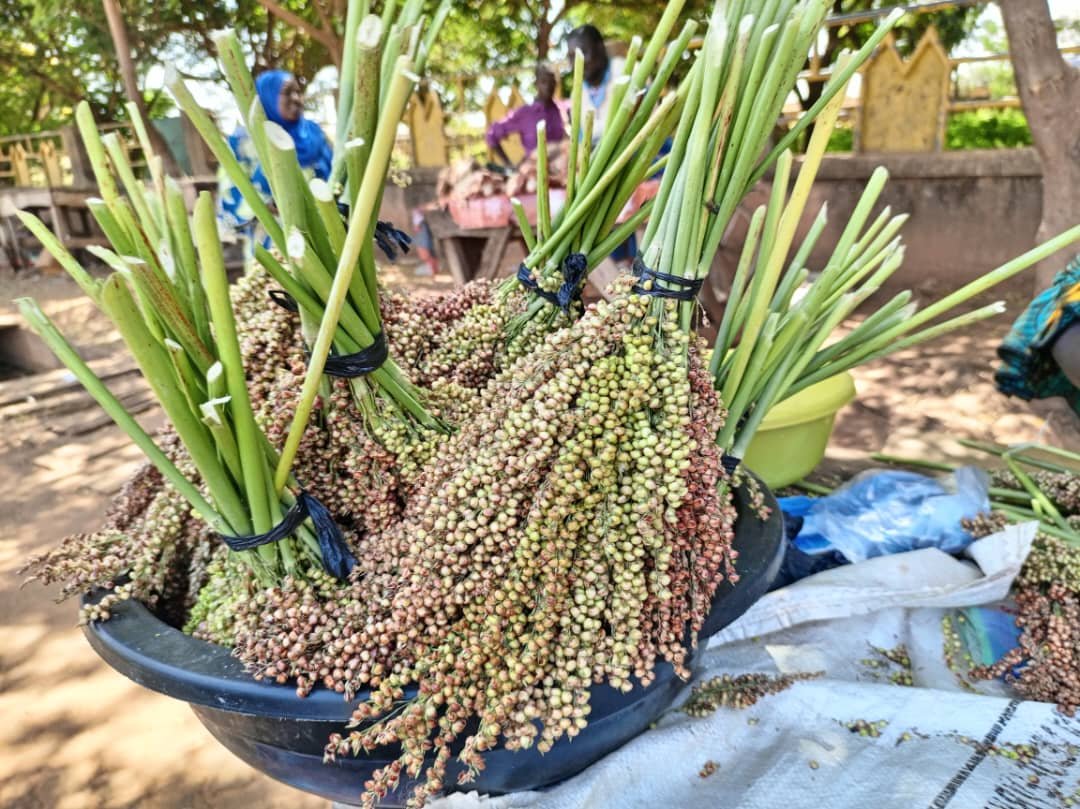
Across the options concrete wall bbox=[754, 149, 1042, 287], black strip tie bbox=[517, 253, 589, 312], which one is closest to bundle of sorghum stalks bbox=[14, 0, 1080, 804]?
black strip tie bbox=[517, 253, 589, 312]

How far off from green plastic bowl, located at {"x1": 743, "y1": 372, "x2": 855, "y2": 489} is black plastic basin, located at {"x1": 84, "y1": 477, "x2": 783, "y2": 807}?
3.65 feet

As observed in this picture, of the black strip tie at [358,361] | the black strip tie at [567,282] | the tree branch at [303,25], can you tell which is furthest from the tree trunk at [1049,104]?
the tree branch at [303,25]

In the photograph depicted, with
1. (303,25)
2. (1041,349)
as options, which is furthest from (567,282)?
(303,25)

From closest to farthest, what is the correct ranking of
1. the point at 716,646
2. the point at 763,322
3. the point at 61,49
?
the point at 763,322 → the point at 716,646 → the point at 61,49

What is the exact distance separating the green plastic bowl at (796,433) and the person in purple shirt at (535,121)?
104 inches

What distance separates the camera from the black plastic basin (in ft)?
2.46

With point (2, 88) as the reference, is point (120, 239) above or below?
below

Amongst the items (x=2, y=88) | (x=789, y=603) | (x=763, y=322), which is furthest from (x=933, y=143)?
(x=2, y=88)

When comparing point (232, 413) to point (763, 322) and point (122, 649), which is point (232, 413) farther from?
point (763, 322)

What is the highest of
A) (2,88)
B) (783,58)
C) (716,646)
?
(2,88)

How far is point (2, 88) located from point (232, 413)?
1681 cm

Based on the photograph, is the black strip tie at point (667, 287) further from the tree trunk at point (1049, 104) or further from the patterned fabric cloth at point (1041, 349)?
the tree trunk at point (1049, 104)

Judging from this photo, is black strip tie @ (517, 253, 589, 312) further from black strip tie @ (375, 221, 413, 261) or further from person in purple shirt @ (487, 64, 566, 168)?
person in purple shirt @ (487, 64, 566, 168)

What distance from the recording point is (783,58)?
78cm
